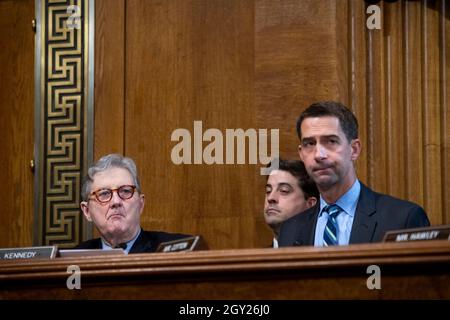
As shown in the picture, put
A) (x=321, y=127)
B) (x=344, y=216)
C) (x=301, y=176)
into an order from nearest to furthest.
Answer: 1. (x=344, y=216)
2. (x=321, y=127)
3. (x=301, y=176)

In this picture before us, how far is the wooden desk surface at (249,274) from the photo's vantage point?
2.61 meters

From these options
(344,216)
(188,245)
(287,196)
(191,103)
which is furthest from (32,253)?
(191,103)

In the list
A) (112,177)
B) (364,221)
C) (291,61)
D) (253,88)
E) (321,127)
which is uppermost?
(291,61)

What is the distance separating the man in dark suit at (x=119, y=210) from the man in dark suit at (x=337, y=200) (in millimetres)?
568

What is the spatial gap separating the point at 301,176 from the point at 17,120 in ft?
5.05

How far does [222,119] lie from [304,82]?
409 mm

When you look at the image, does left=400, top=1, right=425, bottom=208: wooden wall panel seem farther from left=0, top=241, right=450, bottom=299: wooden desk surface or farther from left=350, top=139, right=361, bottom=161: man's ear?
left=0, top=241, right=450, bottom=299: wooden desk surface

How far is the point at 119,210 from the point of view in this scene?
409 cm

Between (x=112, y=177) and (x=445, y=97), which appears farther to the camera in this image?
(x=445, y=97)

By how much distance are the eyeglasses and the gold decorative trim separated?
0.92 metres

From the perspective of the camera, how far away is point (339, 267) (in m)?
2.69

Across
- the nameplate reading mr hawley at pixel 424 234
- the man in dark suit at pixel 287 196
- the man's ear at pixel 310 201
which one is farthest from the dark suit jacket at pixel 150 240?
the nameplate reading mr hawley at pixel 424 234

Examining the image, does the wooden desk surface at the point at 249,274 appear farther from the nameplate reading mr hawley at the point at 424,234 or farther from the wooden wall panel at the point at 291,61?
the wooden wall panel at the point at 291,61

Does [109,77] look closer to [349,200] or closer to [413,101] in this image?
A: [413,101]
